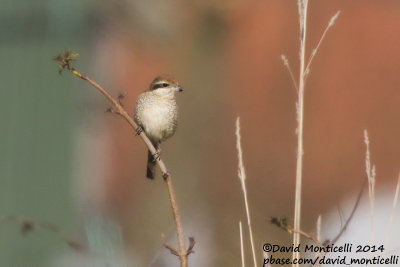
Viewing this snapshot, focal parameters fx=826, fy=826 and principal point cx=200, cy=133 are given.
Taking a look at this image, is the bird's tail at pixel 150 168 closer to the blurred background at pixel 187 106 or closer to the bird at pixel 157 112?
the bird at pixel 157 112

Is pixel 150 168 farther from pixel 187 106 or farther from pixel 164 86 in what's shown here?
pixel 187 106

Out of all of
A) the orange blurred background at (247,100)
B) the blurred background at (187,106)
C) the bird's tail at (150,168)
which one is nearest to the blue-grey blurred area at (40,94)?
the blurred background at (187,106)

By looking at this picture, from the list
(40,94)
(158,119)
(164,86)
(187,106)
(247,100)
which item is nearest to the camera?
(158,119)

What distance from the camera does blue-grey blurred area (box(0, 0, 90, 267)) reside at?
25.2 ft

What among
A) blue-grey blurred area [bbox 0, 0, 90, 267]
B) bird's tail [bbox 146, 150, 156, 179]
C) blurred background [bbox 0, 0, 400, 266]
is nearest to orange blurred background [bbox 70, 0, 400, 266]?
blurred background [bbox 0, 0, 400, 266]

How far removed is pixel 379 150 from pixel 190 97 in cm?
182

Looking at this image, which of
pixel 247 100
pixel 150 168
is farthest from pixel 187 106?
pixel 150 168

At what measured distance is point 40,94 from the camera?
26.8 ft

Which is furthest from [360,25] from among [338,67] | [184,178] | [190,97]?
[184,178]

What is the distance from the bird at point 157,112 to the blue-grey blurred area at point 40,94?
3.47m

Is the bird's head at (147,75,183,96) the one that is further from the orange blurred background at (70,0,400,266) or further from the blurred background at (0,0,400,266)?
the blurred background at (0,0,400,266)

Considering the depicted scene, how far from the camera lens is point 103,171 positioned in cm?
821

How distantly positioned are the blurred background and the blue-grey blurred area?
0.01 m

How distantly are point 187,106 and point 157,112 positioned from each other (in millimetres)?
3336
